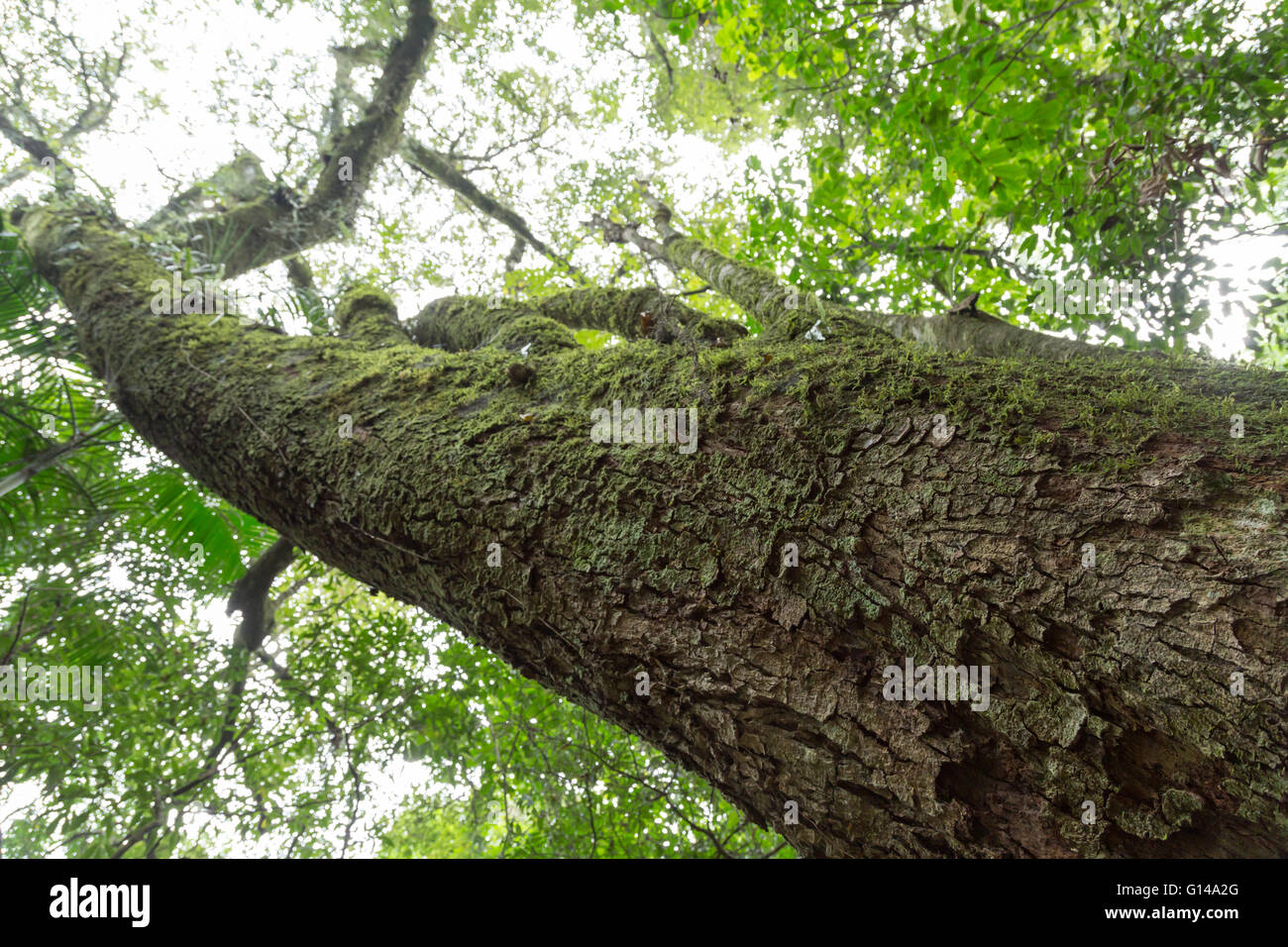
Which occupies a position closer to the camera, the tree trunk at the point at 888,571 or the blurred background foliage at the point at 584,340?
the tree trunk at the point at 888,571

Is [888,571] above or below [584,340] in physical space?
below

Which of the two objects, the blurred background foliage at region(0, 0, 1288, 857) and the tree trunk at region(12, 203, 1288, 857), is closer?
the tree trunk at region(12, 203, 1288, 857)

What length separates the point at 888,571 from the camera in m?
1.22

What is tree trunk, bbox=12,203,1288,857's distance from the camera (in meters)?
0.96

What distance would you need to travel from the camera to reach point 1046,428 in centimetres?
132

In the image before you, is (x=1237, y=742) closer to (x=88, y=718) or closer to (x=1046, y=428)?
(x=1046, y=428)

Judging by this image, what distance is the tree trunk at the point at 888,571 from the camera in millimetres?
961

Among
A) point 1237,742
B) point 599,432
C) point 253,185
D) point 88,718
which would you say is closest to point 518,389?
point 599,432

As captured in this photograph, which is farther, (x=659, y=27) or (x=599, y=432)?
(x=659, y=27)

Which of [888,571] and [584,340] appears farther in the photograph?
[584,340]

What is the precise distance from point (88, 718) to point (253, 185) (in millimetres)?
5454
